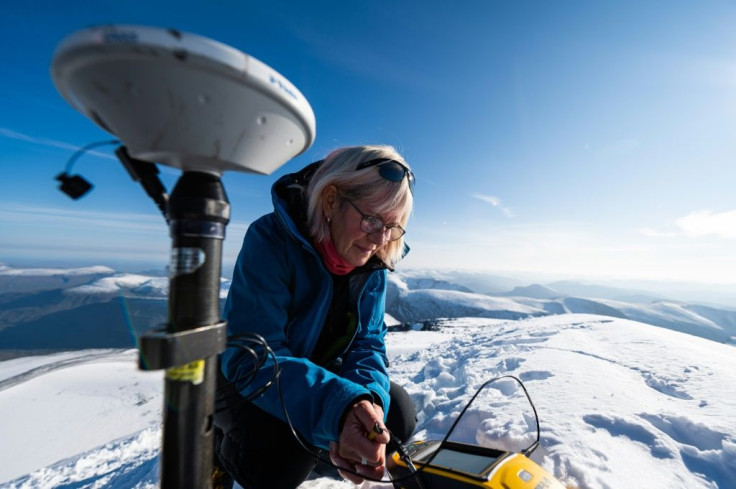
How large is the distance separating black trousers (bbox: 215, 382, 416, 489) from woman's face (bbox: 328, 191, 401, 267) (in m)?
1.06

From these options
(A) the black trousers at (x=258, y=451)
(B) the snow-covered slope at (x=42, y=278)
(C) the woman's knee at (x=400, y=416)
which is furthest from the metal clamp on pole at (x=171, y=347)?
(B) the snow-covered slope at (x=42, y=278)

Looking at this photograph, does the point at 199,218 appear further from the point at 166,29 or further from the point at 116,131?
the point at 166,29

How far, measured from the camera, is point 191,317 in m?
0.76

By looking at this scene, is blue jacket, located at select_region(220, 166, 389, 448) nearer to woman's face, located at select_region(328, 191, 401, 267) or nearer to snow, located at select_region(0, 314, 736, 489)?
woman's face, located at select_region(328, 191, 401, 267)

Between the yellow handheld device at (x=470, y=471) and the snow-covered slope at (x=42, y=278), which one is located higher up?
the yellow handheld device at (x=470, y=471)

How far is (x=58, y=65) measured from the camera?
589 millimetres

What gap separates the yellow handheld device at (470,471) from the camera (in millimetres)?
1426

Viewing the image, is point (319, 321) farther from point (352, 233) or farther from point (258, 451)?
point (258, 451)

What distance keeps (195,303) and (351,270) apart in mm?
1487

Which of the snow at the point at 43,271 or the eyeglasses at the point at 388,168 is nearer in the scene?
the eyeglasses at the point at 388,168

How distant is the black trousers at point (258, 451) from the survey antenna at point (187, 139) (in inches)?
40.6

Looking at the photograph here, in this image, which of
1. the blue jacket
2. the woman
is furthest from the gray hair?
the blue jacket

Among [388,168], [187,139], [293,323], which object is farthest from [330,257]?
[187,139]

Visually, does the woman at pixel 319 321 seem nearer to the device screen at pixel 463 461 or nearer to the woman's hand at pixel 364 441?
the woman's hand at pixel 364 441
